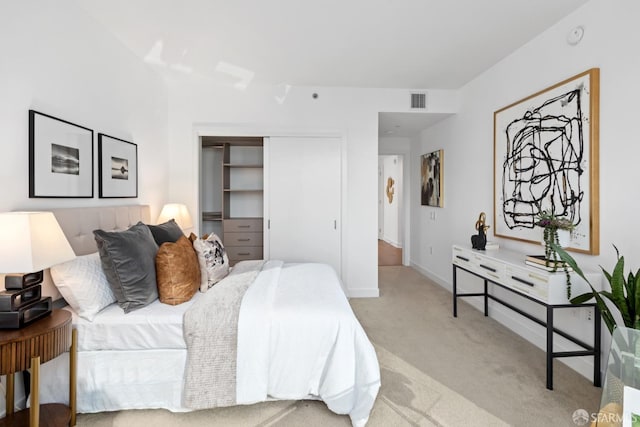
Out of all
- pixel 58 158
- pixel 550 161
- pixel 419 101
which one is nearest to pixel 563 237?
pixel 550 161

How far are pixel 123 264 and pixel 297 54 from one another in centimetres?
243

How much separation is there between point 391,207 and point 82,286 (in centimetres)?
819

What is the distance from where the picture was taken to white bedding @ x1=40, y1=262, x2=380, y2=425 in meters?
1.86

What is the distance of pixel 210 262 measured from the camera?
2541 millimetres

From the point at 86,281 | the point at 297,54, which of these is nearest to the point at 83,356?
the point at 86,281

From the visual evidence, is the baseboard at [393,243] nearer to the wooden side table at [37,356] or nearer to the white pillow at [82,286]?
the white pillow at [82,286]

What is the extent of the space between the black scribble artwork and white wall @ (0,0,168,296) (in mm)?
3622

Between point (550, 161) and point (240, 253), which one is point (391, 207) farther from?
point (550, 161)

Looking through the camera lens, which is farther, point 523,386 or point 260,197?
point 260,197

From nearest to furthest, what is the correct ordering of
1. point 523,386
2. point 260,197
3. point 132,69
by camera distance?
point 523,386
point 132,69
point 260,197

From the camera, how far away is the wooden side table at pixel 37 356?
1409 millimetres

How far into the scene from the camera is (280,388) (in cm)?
192

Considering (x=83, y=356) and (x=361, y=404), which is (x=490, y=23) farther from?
(x=83, y=356)

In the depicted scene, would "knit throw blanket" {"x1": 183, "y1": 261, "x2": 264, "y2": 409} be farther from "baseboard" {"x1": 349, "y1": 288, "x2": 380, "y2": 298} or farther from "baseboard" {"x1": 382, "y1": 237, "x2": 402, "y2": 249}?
"baseboard" {"x1": 382, "y1": 237, "x2": 402, "y2": 249}
